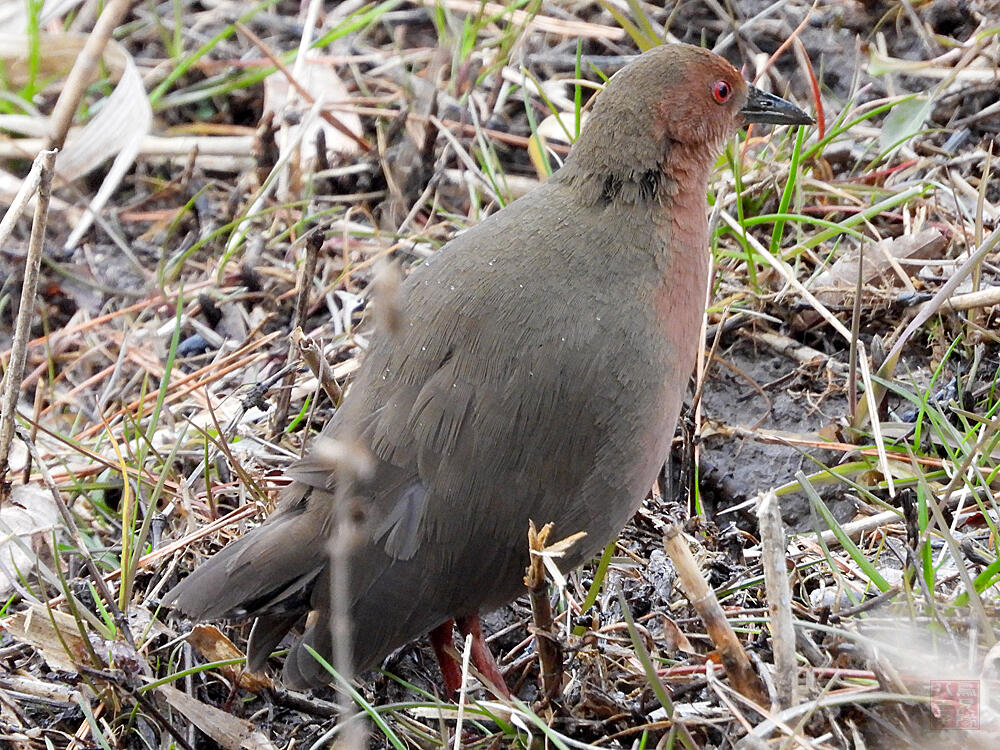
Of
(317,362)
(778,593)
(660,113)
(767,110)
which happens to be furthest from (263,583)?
(767,110)

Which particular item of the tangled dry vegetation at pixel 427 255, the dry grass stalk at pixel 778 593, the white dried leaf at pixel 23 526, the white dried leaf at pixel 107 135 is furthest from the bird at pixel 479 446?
the white dried leaf at pixel 107 135

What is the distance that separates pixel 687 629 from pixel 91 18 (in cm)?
377

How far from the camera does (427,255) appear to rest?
4.03 meters

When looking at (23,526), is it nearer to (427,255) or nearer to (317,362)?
(317,362)

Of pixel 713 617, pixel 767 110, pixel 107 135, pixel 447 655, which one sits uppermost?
pixel 767 110

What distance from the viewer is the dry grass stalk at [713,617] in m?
2.12

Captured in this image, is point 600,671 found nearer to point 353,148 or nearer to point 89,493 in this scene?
point 89,493

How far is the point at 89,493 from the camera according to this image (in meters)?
3.54

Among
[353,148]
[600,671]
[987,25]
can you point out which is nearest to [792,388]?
[600,671]

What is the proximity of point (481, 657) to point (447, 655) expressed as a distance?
14 cm

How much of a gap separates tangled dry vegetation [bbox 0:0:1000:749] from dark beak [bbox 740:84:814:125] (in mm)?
249

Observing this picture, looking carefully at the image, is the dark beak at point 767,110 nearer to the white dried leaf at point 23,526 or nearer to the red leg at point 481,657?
the red leg at point 481,657

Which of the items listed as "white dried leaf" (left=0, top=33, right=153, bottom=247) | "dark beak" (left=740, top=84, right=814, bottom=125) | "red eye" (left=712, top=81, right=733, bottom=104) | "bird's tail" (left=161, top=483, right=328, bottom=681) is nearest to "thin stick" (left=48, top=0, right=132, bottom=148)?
"bird's tail" (left=161, top=483, right=328, bottom=681)

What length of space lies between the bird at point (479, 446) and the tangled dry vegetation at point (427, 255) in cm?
15
